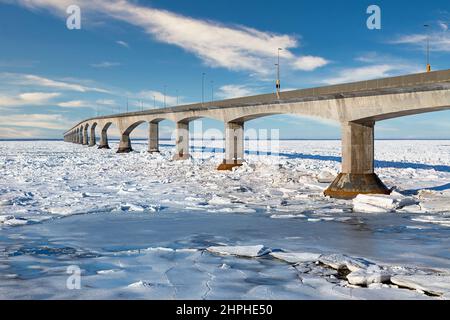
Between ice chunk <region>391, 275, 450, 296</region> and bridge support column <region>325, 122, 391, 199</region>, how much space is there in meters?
13.6

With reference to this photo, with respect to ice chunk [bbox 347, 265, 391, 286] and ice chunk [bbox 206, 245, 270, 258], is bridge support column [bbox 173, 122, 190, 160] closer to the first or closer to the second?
ice chunk [bbox 206, 245, 270, 258]

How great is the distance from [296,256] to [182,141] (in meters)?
39.8

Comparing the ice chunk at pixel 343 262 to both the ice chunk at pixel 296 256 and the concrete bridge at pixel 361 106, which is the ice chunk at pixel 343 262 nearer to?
the ice chunk at pixel 296 256

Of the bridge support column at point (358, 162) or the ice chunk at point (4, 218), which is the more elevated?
the bridge support column at point (358, 162)

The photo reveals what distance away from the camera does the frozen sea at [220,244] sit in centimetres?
662

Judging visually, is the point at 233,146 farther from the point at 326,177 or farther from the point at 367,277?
the point at 367,277

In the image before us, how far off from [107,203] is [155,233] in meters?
5.60

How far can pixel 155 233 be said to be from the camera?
435 inches

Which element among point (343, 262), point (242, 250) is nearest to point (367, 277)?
point (343, 262)

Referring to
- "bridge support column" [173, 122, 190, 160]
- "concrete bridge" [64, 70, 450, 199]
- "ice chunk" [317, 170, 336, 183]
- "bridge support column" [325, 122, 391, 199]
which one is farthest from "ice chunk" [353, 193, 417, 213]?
"bridge support column" [173, 122, 190, 160]

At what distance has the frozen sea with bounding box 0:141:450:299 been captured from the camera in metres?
6.62

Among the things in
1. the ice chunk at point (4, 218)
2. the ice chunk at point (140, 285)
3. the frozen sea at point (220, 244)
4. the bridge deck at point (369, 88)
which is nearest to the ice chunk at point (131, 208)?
the frozen sea at point (220, 244)

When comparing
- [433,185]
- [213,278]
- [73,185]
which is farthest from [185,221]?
[433,185]

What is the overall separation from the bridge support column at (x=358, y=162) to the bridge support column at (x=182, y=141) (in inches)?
1018
